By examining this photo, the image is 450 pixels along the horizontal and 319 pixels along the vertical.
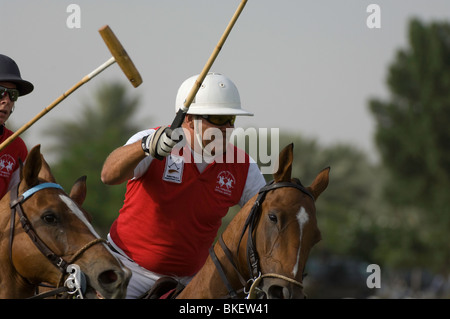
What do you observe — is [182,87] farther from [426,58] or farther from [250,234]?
[426,58]

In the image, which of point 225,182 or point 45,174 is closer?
point 45,174

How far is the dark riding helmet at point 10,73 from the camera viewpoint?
5.30 m

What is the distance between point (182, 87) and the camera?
578cm

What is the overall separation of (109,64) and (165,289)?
162 centimetres

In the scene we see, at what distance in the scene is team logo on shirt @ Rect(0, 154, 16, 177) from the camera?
210 inches

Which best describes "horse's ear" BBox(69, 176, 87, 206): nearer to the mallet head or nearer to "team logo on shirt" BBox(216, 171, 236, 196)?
the mallet head

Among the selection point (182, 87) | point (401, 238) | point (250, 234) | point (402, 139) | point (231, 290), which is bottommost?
point (401, 238)

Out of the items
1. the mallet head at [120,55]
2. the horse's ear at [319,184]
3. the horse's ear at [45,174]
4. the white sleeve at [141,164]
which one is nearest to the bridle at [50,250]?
the horse's ear at [45,174]

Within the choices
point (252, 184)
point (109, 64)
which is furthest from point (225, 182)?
point (109, 64)

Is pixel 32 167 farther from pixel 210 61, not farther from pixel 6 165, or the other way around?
pixel 210 61

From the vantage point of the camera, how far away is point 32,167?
464cm

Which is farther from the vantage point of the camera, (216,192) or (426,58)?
(426,58)
